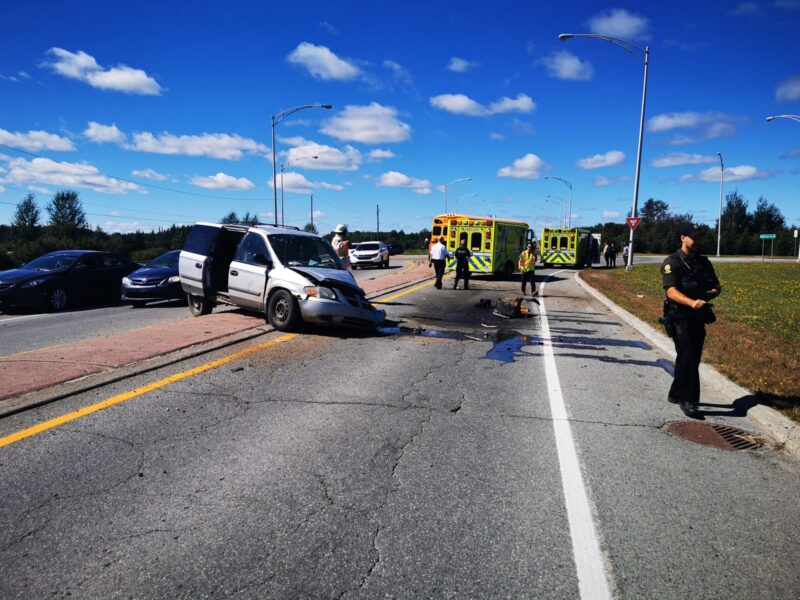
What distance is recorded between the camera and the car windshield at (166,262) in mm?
14820

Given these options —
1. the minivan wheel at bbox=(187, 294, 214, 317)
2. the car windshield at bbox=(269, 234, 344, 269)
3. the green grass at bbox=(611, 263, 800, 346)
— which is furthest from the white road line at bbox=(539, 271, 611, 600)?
the minivan wheel at bbox=(187, 294, 214, 317)

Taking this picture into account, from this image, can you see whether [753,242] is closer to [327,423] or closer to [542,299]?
[542,299]

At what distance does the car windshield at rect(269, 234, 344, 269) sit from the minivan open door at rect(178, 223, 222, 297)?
151 centimetres

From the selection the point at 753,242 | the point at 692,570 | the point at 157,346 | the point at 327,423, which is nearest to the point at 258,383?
the point at 327,423

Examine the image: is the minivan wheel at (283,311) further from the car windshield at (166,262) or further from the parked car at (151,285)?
the car windshield at (166,262)

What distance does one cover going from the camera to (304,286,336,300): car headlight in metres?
9.42

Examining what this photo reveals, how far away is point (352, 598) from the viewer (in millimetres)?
A: 2641

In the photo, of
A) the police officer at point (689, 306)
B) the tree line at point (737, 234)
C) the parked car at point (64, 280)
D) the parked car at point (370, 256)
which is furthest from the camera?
Answer: the tree line at point (737, 234)

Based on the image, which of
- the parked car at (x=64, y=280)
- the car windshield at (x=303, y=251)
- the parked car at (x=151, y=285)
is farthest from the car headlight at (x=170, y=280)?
the car windshield at (x=303, y=251)

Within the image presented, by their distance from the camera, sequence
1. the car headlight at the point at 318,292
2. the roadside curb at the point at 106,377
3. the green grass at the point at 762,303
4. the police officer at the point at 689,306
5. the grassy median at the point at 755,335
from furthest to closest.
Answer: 1. the green grass at the point at 762,303
2. the car headlight at the point at 318,292
3. the grassy median at the point at 755,335
4. the police officer at the point at 689,306
5. the roadside curb at the point at 106,377

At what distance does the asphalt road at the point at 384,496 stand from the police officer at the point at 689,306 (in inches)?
13.6

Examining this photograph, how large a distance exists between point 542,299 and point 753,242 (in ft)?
273

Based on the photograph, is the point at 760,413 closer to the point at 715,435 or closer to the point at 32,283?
the point at 715,435

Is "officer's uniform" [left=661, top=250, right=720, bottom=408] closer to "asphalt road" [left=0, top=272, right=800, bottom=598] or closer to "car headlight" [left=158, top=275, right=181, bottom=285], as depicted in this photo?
"asphalt road" [left=0, top=272, right=800, bottom=598]
